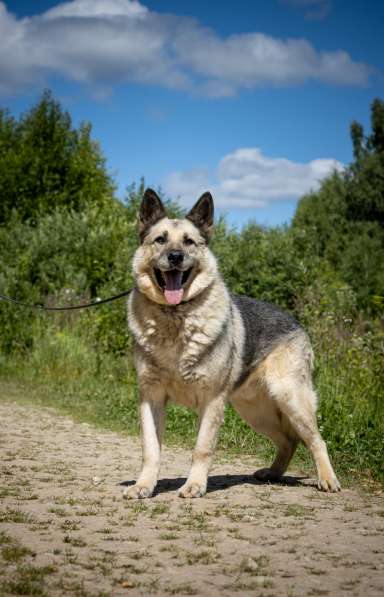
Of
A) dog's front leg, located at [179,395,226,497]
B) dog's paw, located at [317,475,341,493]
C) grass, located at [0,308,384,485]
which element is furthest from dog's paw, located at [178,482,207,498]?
grass, located at [0,308,384,485]

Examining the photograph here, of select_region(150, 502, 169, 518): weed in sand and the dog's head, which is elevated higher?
the dog's head

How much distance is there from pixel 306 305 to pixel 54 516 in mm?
7952

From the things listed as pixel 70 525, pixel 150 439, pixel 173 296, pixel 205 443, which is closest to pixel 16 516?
pixel 70 525

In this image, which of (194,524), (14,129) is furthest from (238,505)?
(14,129)

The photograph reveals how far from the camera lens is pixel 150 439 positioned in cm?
619

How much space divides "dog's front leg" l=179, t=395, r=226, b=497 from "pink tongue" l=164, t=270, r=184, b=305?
2.91 feet

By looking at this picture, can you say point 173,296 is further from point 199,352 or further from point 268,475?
point 268,475

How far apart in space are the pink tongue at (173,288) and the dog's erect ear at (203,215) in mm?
570

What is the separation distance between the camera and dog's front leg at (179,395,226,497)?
616cm

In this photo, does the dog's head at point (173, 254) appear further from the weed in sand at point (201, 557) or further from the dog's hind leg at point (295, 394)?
the weed in sand at point (201, 557)

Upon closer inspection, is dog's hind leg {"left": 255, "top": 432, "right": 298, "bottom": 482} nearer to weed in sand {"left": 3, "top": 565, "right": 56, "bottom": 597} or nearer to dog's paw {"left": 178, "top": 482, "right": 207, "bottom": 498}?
dog's paw {"left": 178, "top": 482, "right": 207, "bottom": 498}

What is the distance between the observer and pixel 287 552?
14.7 feet

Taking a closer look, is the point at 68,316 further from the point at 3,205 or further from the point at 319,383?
the point at 3,205

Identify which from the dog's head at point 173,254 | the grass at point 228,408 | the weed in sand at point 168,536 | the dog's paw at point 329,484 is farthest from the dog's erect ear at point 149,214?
the grass at point 228,408
